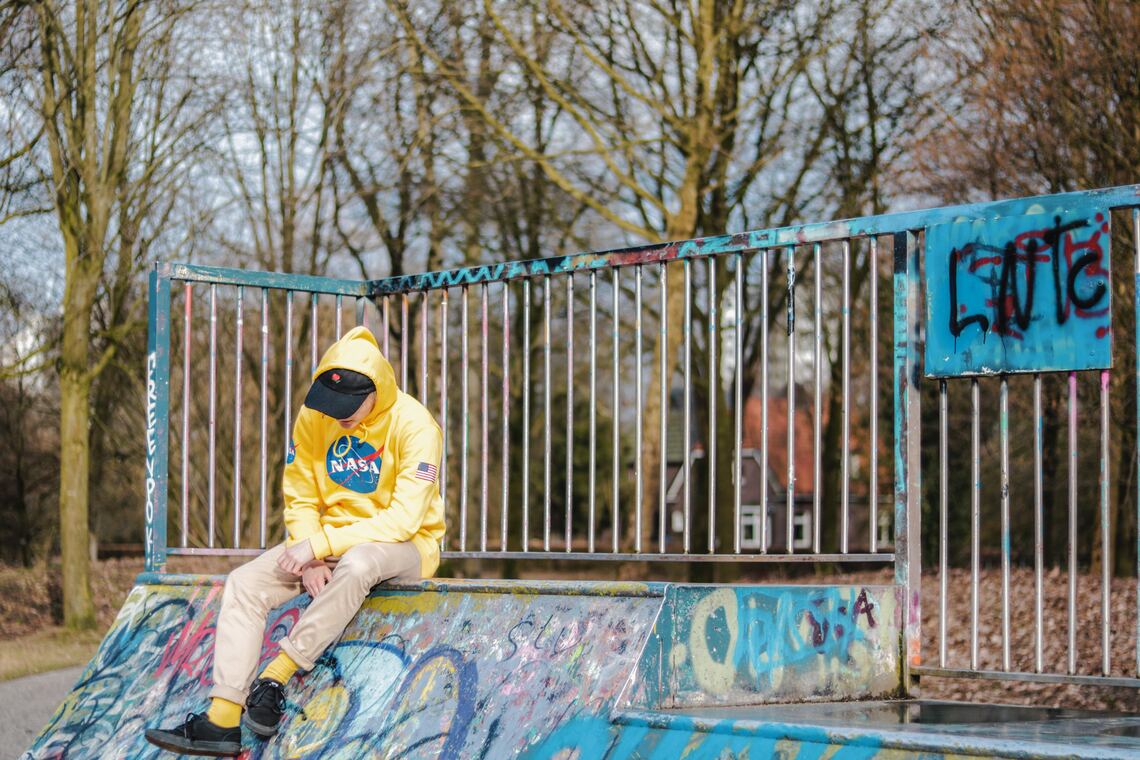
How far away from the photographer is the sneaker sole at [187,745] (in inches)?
179

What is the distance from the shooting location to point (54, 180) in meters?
15.6

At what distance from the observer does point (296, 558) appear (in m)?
4.88

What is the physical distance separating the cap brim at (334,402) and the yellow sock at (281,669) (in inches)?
36.1

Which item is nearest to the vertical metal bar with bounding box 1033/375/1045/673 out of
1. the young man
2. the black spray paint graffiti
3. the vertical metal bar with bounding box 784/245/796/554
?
the black spray paint graffiti

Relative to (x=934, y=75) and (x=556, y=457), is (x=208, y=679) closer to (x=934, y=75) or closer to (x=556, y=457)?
(x=934, y=75)

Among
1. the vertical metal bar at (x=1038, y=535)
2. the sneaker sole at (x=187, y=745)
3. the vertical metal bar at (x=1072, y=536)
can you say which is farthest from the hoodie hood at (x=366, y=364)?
the vertical metal bar at (x=1072, y=536)

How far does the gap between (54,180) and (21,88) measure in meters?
1.11

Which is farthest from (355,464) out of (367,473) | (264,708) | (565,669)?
(565,669)

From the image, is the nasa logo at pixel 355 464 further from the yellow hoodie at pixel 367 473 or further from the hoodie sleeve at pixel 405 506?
the hoodie sleeve at pixel 405 506

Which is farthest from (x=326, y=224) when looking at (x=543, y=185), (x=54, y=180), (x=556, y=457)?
(x=556, y=457)

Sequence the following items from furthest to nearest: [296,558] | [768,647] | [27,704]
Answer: [27,704], [296,558], [768,647]

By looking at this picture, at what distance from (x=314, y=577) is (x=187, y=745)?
0.73m

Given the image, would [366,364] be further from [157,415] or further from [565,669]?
[157,415]

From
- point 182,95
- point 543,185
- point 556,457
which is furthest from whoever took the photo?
point 556,457
